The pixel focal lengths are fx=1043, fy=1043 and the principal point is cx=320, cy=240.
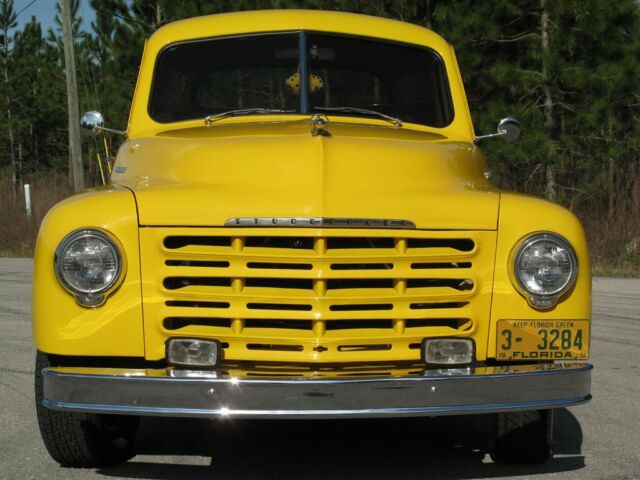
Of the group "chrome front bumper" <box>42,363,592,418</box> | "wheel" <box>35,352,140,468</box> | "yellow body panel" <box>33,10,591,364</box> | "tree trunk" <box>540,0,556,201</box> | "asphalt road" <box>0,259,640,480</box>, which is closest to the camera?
"chrome front bumper" <box>42,363,592,418</box>

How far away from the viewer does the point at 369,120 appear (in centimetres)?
511

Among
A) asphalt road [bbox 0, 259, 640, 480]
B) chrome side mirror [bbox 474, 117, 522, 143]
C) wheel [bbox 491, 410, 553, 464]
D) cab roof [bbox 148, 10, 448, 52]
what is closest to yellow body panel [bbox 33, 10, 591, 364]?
wheel [bbox 491, 410, 553, 464]

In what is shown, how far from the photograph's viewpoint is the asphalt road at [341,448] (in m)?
4.02

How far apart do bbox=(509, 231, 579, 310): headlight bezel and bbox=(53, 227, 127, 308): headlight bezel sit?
4.48ft

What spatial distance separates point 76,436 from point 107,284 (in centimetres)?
72

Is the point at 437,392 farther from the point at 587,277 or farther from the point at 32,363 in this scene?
the point at 32,363

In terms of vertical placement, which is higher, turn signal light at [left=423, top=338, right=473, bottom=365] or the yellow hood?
the yellow hood

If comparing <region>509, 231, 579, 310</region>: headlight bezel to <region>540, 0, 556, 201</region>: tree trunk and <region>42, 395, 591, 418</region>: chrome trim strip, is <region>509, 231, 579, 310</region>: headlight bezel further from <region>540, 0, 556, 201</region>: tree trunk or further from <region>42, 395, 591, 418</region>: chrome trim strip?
<region>540, 0, 556, 201</region>: tree trunk

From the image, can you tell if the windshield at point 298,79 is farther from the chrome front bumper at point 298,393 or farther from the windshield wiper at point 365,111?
the chrome front bumper at point 298,393

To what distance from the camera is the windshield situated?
5176mm

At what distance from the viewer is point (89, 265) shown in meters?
3.60

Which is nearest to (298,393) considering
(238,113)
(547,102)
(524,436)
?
(524,436)

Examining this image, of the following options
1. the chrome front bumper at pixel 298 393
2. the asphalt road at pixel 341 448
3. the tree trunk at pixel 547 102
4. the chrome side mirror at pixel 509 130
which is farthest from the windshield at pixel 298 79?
the tree trunk at pixel 547 102

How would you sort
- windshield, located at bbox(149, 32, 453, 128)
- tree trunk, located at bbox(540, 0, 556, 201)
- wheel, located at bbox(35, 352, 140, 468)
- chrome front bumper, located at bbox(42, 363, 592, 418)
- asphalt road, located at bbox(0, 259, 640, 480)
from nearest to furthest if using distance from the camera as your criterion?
chrome front bumper, located at bbox(42, 363, 592, 418) < wheel, located at bbox(35, 352, 140, 468) < asphalt road, located at bbox(0, 259, 640, 480) < windshield, located at bbox(149, 32, 453, 128) < tree trunk, located at bbox(540, 0, 556, 201)
